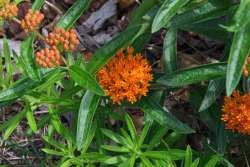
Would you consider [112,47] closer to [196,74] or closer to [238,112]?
[196,74]

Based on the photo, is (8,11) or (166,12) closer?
(166,12)

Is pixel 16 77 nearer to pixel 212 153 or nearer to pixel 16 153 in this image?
pixel 16 153

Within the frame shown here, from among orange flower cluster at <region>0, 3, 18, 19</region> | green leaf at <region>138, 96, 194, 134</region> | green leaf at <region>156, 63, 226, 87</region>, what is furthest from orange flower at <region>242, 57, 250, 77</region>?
orange flower cluster at <region>0, 3, 18, 19</region>

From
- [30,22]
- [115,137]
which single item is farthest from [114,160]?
[30,22]

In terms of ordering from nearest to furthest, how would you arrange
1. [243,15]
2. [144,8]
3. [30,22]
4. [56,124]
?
[243,15], [30,22], [56,124], [144,8]

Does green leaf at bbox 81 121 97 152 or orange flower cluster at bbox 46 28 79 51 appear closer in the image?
orange flower cluster at bbox 46 28 79 51

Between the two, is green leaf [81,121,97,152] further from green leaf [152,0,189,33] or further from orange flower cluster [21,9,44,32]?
green leaf [152,0,189,33]

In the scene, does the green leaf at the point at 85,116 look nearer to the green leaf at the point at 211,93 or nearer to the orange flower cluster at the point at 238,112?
the green leaf at the point at 211,93
